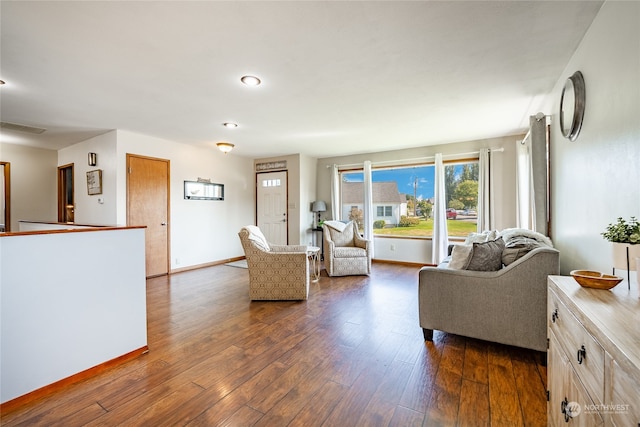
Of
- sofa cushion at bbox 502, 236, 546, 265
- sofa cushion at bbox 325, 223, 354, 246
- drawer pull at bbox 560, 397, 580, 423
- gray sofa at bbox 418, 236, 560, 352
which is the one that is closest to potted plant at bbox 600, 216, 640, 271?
drawer pull at bbox 560, 397, 580, 423

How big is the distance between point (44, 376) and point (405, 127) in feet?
14.5

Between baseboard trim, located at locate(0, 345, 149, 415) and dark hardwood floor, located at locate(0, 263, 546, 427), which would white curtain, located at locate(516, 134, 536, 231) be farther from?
baseboard trim, located at locate(0, 345, 149, 415)

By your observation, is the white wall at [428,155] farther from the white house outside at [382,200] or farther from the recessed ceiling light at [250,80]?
the recessed ceiling light at [250,80]

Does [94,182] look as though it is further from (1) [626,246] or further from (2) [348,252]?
(1) [626,246]

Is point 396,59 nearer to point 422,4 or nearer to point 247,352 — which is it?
point 422,4

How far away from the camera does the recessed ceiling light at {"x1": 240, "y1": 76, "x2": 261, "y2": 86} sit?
249cm

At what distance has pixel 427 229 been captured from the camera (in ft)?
17.8

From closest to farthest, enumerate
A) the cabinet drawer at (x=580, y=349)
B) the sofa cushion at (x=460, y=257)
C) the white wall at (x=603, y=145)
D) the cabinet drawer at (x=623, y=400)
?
1. the cabinet drawer at (x=623, y=400)
2. the cabinet drawer at (x=580, y=349)
3. the white wall at (x=603, y=145)
4. the sofa cushion at (x=460, y=257)

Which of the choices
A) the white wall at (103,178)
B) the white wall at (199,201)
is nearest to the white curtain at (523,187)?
the white wall at (199,201)

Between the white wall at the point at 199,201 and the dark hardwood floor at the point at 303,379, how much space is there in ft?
7.41

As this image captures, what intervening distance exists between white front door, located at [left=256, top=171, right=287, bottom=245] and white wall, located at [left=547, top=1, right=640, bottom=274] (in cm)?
477

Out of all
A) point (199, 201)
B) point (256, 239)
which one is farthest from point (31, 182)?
point (256, 239)

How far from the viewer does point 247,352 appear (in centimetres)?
216

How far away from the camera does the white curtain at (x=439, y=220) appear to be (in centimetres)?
497
